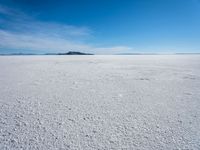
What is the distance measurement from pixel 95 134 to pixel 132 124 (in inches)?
25.1

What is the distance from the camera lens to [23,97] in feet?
10.2

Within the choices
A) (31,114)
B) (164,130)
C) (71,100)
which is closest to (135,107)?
(164,130)

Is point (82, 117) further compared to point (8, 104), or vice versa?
point (8, 104)

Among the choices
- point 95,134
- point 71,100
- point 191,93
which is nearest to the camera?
point 95,134

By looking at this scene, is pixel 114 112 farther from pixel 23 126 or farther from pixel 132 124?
pixel 23 126

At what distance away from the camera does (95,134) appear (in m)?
1.70

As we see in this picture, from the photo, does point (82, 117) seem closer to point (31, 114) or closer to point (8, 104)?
point (31, 114)

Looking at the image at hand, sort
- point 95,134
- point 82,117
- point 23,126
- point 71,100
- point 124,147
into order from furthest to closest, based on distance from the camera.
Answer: point 71,100, point 82,117, point 23,126, point 95,134, point 124,147

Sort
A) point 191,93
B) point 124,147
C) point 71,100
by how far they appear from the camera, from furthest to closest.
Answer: point 191,93 < point 71,100 < point 124,147

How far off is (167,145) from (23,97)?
327 centimetres

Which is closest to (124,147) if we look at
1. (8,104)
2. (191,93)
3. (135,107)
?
(135,107)

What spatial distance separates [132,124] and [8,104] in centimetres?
269

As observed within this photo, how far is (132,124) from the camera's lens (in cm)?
194

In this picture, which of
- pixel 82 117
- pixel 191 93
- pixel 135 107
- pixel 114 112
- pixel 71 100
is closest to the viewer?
pixel 82 117
